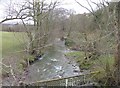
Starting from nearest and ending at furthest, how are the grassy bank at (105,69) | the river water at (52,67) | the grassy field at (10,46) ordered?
1. the grassy field at (10,46)
2. the grassy bank at (105,69)
3. the river water at (52,67)

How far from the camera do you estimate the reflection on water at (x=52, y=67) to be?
3745mm

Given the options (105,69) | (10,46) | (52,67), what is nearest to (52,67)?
(52,67)

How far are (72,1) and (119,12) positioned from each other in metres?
0.78

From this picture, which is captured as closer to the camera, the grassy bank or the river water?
the grassy bank

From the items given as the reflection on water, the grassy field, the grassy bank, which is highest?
the grassy field

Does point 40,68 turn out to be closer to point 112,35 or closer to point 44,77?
point 44,77

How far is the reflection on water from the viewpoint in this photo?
3.74m

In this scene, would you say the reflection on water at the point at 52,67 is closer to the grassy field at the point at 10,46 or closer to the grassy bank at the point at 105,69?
the grassy field at the point at 10,46

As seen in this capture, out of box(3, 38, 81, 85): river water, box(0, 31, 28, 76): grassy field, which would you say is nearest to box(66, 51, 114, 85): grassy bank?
box(3, 38, 81, 85): river water

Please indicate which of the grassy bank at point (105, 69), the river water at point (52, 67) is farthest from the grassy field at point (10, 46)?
the grassy bank at point (105, 69)

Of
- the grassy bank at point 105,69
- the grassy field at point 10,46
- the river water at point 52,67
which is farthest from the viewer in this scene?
the river water at point 52,67

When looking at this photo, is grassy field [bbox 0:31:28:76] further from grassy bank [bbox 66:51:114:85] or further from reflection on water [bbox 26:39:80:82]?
grassy bank [bbox 66:51:114:85]

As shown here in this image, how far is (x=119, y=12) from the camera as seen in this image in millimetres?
3119

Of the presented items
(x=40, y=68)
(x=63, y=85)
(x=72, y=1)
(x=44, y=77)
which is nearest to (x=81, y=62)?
(x=40, y=68)
